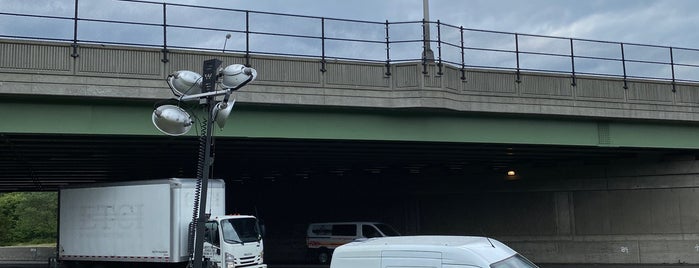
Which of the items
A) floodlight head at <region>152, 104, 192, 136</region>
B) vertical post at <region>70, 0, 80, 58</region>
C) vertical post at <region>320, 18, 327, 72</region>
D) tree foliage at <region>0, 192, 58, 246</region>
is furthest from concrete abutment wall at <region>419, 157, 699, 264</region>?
tree foliage at <region>0, 192, 58, 246</region>

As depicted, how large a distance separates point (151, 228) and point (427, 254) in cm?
1268

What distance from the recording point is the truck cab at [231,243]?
57.8 ft

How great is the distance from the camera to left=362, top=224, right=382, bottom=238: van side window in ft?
95.5

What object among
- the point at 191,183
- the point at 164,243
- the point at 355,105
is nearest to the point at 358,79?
the point at 355,105

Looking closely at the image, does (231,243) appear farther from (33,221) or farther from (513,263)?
(33,221)

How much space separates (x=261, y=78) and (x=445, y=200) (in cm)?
1729

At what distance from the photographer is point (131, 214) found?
18.7 meters

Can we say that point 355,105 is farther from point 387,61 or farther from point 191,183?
point 191,183

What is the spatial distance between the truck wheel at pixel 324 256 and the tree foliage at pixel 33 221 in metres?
54.5

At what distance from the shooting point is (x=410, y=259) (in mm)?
7348

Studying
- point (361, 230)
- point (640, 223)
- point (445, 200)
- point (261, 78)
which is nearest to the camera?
point (261, 78)

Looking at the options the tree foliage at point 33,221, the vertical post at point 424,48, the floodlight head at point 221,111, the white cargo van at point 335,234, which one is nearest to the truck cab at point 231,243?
the vertical post at point 424,48

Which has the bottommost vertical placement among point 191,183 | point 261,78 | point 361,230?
point 361,230

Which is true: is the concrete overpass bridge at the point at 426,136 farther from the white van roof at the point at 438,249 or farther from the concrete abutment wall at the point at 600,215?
the white van roof at the point at 438,249
